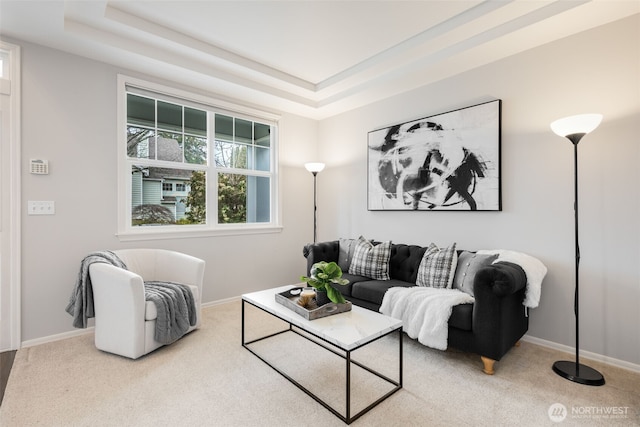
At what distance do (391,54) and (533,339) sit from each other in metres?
2.98

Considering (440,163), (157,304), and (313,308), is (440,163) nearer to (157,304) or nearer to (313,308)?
(313,308)

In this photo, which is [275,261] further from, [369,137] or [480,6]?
[480,6]

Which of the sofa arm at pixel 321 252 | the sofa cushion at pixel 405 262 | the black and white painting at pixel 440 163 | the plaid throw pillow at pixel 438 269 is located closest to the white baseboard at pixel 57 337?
the sofa arm at pixel 321 252

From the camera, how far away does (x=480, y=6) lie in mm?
2400

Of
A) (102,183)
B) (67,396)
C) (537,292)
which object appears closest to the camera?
(67,396)

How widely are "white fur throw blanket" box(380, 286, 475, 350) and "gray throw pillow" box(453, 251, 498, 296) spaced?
8 centimetres

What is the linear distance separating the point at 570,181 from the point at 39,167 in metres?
4.46

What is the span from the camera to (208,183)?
12.4ft

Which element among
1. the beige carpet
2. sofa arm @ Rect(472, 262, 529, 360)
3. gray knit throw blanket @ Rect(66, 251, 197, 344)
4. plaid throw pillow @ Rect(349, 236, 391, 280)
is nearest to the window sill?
gray knit throw blanket @ Rect(66, 251, 197, 344)

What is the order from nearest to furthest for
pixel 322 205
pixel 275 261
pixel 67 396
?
pixel 67 396, pixel 275 261, pixel 322 205

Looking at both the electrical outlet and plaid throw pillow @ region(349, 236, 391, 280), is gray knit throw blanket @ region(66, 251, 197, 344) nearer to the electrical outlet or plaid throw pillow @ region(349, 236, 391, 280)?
the electrical outlet

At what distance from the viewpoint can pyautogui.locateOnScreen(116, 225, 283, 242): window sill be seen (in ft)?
10.3

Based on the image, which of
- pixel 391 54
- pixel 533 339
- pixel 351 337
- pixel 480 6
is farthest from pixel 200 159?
pixel 533 339

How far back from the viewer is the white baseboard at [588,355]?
2227mm
